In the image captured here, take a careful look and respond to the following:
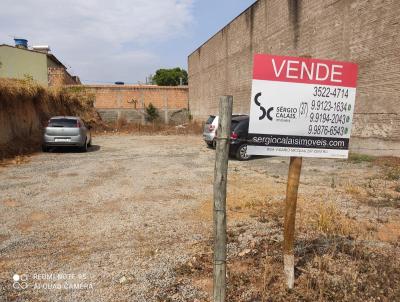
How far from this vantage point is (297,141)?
308 cm

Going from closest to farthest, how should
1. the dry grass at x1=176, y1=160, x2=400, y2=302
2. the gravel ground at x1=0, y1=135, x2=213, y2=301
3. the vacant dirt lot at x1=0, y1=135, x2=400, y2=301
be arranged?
the dry grass at x1=176, y1=160, x2=400, y2=302
the vacant dirt lot at x1=0, y1=135, x2=400, y2=301
the gravel ground at x1=0, y1=135, x2=213, y2=301

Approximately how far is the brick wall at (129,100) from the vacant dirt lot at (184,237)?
21810 mm

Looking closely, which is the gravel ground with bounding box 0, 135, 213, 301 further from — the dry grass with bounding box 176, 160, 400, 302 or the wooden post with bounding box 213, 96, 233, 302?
the wooden post with bounding box 213, 96, 233, 302

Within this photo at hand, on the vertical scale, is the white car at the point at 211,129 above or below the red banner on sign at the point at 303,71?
below

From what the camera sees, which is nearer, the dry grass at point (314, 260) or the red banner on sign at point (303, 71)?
the red banner on sign at point (303, 71)

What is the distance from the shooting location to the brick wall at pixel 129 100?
3006 cm

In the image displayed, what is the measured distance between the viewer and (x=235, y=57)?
2333 centimetres

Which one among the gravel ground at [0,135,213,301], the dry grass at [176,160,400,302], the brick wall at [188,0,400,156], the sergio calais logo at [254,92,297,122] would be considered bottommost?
the gravel ground at [0,135,213,301]

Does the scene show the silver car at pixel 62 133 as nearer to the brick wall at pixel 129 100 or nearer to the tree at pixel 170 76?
the brick wall at pixel 129 100

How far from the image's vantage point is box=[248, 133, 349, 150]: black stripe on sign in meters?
2.98

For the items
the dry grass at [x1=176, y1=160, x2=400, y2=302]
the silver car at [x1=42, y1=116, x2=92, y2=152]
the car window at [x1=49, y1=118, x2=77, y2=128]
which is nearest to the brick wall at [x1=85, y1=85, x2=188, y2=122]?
the car window at [x1=49, y1=118, x2=77, y2=128]

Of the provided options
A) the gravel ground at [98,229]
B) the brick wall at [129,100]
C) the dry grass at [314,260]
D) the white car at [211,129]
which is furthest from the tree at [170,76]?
the dry grass at [314,260]

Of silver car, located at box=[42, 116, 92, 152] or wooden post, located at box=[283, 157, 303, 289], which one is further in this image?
silver car, located at box=[42, 116, 92, 152]

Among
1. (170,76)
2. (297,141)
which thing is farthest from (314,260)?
(170,76)
